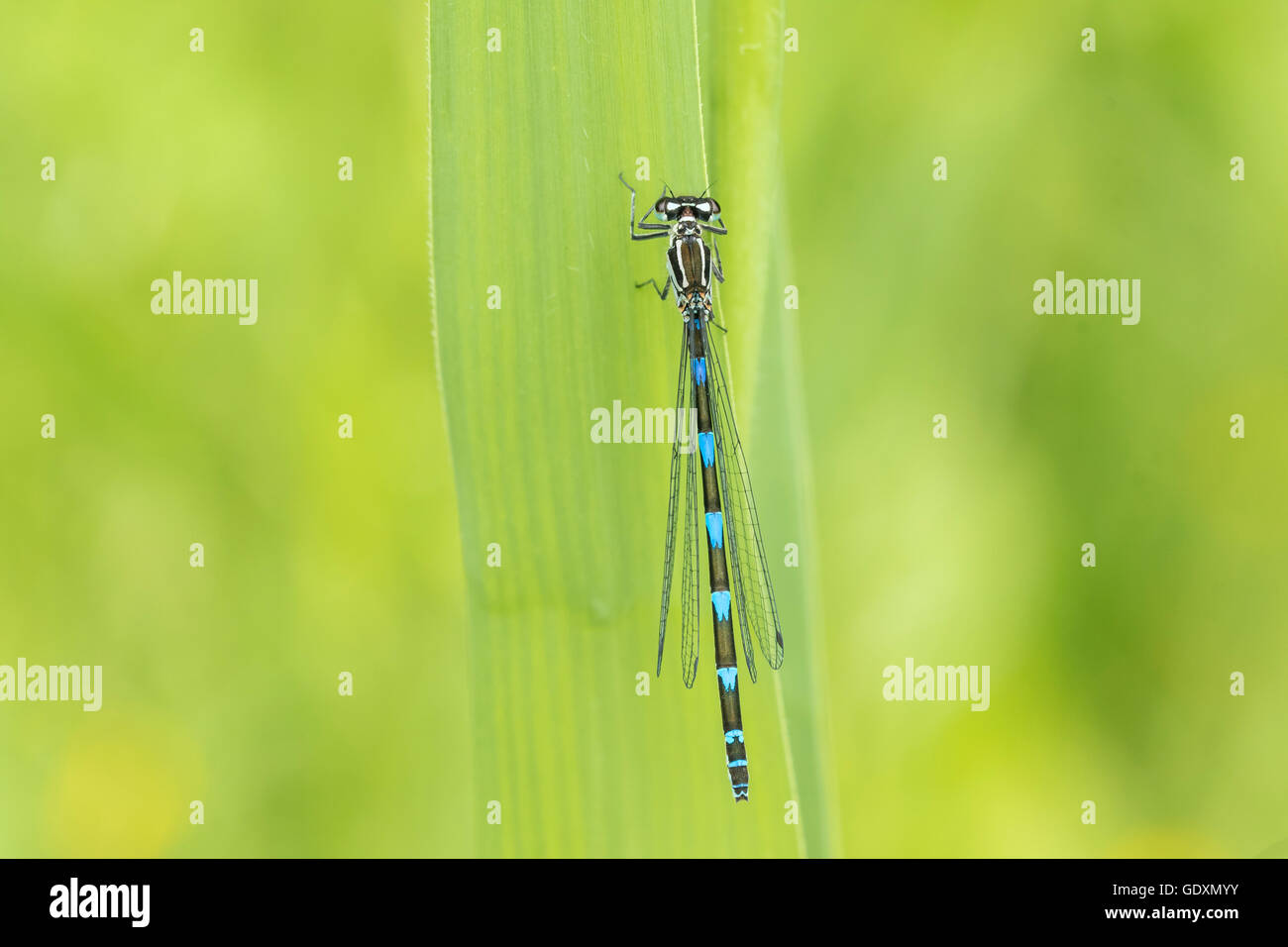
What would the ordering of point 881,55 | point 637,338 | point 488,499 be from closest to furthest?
point 488,499 < point 637,338 < point 881,55

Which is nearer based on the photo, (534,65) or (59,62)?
(534,65)

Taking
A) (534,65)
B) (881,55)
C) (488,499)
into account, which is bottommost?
(488,499)

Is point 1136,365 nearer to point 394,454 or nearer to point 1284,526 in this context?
point 1284,526

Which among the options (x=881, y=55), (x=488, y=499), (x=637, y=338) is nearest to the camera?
(x=488, y=499)

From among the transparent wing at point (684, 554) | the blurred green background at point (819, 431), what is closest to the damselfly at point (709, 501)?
the transparent wing at point (684, 554)

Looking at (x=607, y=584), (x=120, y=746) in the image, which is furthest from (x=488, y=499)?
(x=120, y=746)

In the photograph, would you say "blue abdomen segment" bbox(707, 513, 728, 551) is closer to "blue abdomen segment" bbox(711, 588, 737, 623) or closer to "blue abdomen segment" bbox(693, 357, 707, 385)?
"blue abdomen segment" bbox(711, 588, 737, 623)

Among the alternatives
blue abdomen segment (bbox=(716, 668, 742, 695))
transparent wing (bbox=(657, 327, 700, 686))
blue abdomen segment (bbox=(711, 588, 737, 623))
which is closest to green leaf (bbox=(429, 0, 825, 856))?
transparent wing (bbox=(657, 327, 700, 686))
